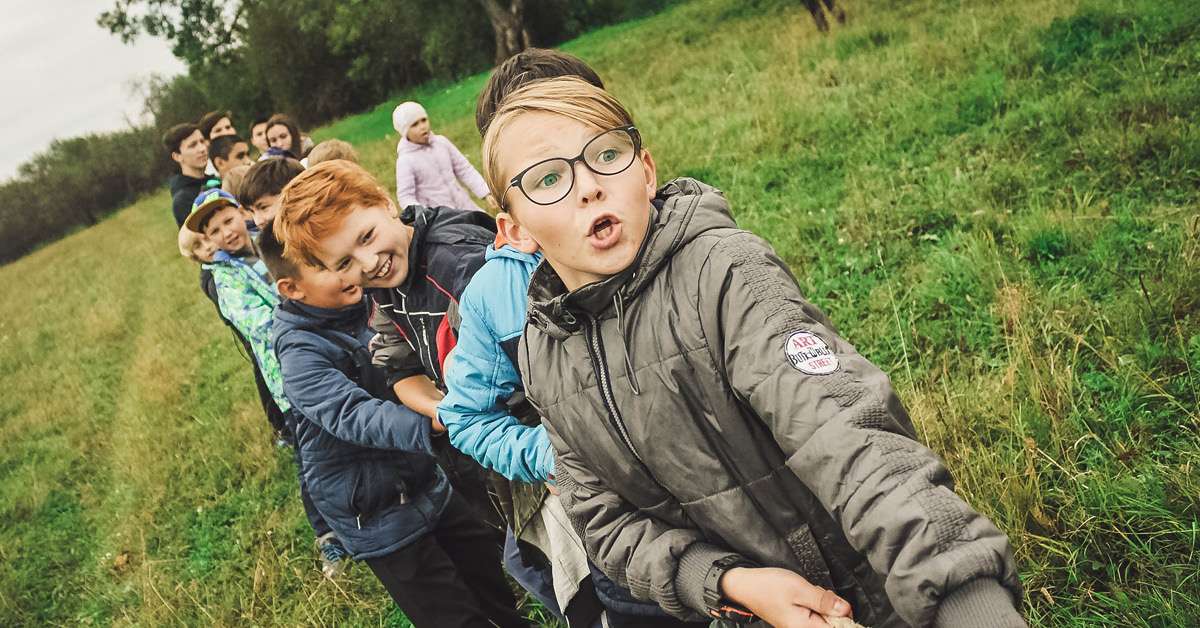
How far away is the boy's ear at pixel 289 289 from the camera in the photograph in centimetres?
276

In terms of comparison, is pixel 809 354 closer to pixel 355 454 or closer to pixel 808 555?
pixel 808 555

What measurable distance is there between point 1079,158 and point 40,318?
67.8 ft

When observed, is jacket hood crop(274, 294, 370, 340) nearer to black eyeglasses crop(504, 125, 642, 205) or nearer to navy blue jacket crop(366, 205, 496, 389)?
navy blue jacket crop(366, 205, 496, 389)

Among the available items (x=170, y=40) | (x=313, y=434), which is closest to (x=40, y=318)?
(x=170, y=40)

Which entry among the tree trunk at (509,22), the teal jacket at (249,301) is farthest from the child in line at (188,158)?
the tree trunk at (509,22)

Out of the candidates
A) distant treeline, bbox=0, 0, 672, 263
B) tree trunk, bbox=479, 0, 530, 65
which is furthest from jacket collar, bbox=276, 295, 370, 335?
distant treeline, bbox=0, 0, 672, 263

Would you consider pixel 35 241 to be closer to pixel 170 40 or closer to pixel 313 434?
pixel 170 40

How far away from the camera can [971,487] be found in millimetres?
2467

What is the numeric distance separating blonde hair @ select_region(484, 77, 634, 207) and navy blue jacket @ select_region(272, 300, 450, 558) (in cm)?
134

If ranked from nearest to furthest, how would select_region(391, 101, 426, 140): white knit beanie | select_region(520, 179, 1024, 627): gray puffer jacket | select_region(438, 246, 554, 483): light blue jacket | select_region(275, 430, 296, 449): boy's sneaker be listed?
select_region(520, 179, 1024, 627): gray puffer jacket
select_region(438, 246, 554, 483): light blue jacket
select_region(275, 430, 296, 449): boy's sneaker
select_region(391, 101, 426, 140): white knit beanie

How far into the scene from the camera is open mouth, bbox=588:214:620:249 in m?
1.38

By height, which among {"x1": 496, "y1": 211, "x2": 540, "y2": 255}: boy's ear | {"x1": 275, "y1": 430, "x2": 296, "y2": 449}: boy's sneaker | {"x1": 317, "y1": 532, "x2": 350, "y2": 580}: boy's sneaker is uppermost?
{"x1": 496, "y1": 211, "x2": 540, "y2": 255}: boy's ear

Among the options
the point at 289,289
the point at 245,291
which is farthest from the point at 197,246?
the point at 289,289

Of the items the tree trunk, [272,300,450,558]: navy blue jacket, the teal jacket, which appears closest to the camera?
[272,300,450,558]: navy blue jacket
